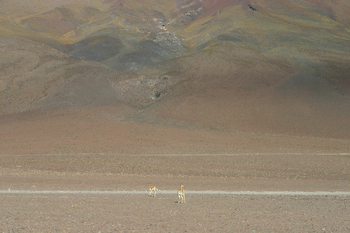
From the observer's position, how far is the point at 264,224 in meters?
12.2

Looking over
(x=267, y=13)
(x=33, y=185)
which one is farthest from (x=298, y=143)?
(x=267, y=13)

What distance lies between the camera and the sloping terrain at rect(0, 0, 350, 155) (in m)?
53.6

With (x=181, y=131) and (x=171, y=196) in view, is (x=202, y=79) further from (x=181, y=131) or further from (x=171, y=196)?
(x=171, y=196)

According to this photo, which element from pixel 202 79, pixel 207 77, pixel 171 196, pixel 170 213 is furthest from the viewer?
pixel 207 77

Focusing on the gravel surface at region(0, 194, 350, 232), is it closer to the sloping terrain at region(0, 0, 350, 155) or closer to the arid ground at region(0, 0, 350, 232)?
the arid ground at region(0, 0, 350, 232)

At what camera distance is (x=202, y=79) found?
6612cm

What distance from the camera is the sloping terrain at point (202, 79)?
53562mm

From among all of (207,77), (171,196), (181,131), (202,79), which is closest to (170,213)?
(171,196)

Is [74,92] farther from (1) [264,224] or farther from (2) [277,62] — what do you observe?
(1) [264,224]

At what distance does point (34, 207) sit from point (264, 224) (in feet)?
27.9

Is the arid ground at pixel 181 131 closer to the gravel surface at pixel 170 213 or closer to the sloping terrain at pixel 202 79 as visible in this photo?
the gravel surface at pixel 170 213

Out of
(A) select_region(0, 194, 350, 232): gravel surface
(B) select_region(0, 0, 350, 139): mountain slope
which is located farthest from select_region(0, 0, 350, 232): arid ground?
(B) select_region(0, 0, 350, 139): mountain slope

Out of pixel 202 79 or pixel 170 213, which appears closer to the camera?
pixel 170 213

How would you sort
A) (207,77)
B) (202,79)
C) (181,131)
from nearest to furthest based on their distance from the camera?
(181,131), (202,79), (207,77)
